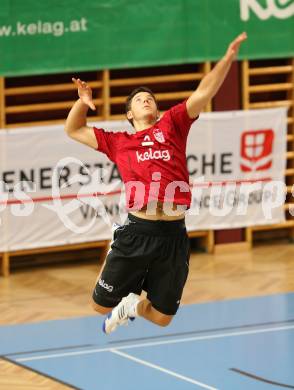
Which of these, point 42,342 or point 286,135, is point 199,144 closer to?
point 286,135

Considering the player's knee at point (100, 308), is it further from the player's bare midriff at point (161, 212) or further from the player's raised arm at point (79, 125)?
the player's raised arm at point (79, 125)

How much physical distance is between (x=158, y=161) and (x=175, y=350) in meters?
2.52

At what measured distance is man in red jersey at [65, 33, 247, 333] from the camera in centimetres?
895

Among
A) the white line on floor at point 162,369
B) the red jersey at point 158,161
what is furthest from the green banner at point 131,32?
the red jersey at point 158,161

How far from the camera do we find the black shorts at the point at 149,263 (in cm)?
907

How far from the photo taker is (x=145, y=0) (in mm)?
13812

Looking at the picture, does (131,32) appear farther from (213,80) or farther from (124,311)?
(213,80)

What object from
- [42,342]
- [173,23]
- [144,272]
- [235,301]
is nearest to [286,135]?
[173,23]

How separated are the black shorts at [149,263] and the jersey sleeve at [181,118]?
754 mm

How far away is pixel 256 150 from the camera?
14688 mm

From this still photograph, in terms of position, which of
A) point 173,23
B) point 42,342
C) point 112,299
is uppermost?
point 173,23

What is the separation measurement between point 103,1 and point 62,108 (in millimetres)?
1441

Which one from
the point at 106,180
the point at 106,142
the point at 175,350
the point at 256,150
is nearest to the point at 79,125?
the point at 106,142

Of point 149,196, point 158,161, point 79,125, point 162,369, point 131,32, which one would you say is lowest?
point 162,369
